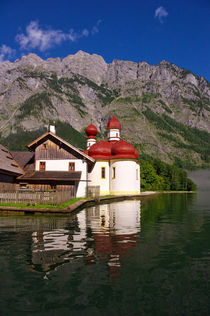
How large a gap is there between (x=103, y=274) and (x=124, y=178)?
39315 millimetres

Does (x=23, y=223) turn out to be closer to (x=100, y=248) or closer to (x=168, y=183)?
(x=100, y=248)

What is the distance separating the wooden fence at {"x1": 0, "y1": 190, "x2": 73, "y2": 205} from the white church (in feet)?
27.5

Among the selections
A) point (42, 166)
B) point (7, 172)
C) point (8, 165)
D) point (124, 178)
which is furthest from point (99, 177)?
point (7, 172)

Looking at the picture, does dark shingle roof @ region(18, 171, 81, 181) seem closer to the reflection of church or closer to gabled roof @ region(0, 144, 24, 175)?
gabled roof @ region(0, 144, 24, 175)

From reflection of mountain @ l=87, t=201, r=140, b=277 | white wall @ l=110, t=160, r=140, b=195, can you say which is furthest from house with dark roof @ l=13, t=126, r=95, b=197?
reflection of mountain @ l=87, t=201, r=140, b=277

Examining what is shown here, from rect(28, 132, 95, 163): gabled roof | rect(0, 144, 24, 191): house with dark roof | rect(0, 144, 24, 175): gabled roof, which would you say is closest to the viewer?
rect(0, 144, 24, 191): house with dark roof

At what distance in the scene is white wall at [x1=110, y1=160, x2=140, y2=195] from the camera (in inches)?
1854

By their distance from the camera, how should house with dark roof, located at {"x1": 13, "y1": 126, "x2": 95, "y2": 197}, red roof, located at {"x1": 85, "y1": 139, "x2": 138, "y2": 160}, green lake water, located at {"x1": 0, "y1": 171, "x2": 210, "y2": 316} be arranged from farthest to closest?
red roof, located at {"x1": 85, "y1": 139, "x2": 138, "y2": 160} < house with dark roof, located at {"x1": 13, "y1": 126, "x2": 95, "y2": 197} < green lake water, located at {"x1": 0, "y1": 171, "x2": 210, "y2": 316}

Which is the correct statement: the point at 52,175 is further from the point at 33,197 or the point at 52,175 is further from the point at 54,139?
the point at 33,197

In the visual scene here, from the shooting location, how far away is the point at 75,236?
43.6 ft

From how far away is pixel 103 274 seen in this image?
787cm

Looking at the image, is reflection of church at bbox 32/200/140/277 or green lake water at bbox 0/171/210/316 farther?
reflection of church at bbox 32/200/140/277

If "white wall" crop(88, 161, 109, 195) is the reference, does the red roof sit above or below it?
above

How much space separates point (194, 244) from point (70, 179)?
858 inches
